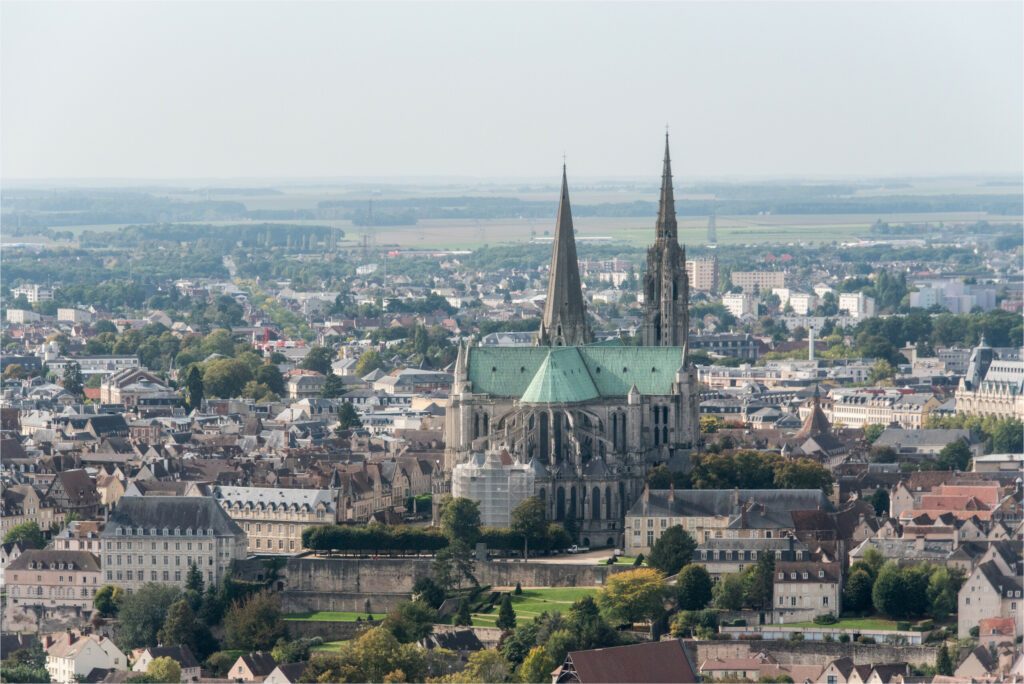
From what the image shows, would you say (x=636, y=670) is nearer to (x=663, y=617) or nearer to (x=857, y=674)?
(x=857, y=674)

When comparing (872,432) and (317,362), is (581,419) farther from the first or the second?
(317,362)

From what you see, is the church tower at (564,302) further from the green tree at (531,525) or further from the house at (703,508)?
the green tree at (531,525)

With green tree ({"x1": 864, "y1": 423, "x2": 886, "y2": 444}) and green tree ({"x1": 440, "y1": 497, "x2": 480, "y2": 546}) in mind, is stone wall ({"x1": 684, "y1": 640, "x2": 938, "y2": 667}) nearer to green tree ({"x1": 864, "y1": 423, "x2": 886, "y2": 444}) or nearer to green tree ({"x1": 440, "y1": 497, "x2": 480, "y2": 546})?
green tree ({"x1": 440, "y1": 497, "x2": 480, "y2": 546})

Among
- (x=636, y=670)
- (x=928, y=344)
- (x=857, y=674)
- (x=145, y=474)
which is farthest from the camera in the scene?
(x=928, y=344)

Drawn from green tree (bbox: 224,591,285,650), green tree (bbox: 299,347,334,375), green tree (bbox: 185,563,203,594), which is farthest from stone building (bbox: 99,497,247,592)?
green tree (bbox: 299,347,334,375)

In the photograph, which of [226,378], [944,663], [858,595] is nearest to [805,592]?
[858,595]

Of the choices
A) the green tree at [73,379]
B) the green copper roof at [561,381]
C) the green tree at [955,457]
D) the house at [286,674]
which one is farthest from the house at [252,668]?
the green tree at [73,379]

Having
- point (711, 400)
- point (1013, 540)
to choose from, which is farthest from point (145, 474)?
point (711, 400)

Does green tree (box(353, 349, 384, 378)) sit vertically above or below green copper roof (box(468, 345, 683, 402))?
below
